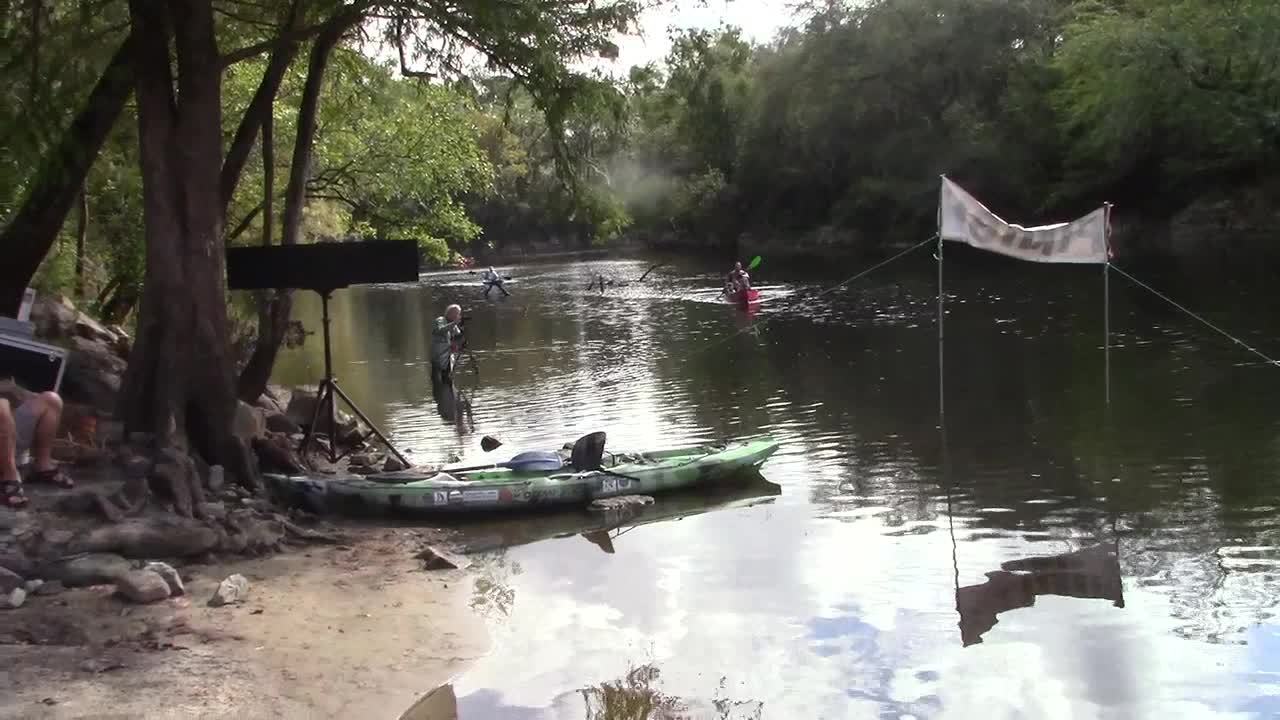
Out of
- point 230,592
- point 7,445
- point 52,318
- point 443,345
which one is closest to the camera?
point 230,592

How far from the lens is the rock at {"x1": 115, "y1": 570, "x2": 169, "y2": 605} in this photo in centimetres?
773

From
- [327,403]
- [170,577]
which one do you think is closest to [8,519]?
[170,577]

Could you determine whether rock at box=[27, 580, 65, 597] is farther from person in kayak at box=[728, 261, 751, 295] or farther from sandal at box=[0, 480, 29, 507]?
person in kayak at box=[728, 261, 751, 295]

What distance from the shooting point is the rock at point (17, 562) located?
25.5 feet

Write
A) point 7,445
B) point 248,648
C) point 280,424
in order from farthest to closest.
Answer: point 280,424, point 7,445, point 248,648

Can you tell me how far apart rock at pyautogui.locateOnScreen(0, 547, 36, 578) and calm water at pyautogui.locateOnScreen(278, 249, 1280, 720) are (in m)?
2.99

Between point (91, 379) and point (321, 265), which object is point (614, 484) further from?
point (91, 379)

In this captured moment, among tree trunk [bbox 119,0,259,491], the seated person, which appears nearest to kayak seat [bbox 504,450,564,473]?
tree trunk [bbox 119,0,259,491]

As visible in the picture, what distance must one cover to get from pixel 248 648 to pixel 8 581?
1675 millimetres

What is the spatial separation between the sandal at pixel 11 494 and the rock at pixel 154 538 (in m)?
0.54

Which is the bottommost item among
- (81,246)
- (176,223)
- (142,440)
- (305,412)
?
(305,412)

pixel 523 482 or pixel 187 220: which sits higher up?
pixel 187 220

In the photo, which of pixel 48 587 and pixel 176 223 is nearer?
pixel 48 587

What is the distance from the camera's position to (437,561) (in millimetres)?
9766
